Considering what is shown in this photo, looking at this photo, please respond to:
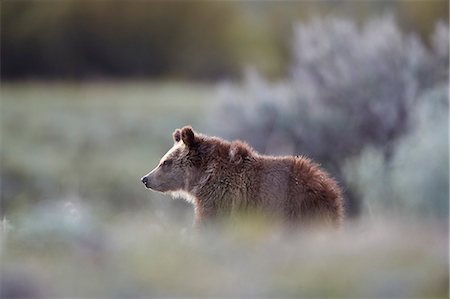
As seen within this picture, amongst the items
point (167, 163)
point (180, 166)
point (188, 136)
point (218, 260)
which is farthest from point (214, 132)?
point (218, 260)

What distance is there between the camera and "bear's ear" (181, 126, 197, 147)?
880cm

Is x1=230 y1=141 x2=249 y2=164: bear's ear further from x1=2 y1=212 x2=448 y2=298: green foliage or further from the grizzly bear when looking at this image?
x1=2 y1=212 x2=448 y2=298: green foliage

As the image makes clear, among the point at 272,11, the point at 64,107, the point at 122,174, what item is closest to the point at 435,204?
the point at 122,174

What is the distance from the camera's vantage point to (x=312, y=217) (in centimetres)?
804

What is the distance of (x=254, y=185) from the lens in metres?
8.23

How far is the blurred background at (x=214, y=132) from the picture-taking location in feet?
17.8

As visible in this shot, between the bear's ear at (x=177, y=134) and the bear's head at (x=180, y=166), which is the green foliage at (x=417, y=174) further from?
→ the bear's ear at (x=177, y=134)

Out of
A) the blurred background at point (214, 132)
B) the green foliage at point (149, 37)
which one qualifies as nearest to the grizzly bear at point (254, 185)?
the blurred background at point (214, 132)

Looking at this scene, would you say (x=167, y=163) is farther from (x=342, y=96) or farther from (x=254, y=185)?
(x=342, y=96)

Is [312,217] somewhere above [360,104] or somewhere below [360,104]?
below

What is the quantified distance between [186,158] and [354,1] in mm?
22462

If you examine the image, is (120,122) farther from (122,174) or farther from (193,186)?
(193,186)

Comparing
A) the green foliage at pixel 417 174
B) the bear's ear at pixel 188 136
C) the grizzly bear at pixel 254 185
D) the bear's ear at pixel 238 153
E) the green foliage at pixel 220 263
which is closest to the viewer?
the green foliage at pixel 220 263

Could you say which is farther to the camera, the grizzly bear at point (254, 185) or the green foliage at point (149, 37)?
the green foliage at point (149, 37)
